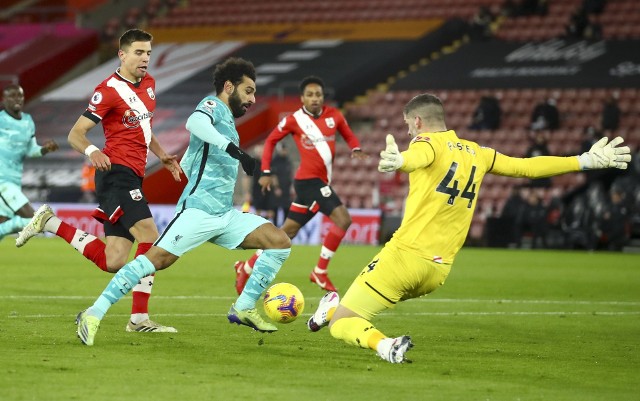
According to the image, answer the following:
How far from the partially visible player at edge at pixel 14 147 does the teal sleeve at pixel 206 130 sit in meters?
6.54

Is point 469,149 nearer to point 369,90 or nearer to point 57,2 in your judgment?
point 369,90

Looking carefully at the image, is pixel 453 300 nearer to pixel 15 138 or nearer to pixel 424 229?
pixel 424 229

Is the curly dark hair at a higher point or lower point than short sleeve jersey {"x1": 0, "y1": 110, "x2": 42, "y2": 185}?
higher

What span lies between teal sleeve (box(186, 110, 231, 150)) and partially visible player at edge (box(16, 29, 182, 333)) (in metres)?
0.94

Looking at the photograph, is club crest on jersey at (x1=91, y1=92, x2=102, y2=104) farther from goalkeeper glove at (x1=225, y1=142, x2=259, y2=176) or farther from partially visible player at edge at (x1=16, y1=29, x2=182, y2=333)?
goalkeeper glove at (x1=225, y1=142, x2=259, y2=176)

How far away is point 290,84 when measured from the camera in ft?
115

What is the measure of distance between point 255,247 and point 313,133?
559 centimetres

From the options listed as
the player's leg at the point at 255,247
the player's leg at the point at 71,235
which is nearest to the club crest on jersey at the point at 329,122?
the player's leg at the point at 71,235

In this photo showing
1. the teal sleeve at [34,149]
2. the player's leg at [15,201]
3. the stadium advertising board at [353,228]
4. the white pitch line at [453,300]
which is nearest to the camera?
the white pitch line at [453,300]

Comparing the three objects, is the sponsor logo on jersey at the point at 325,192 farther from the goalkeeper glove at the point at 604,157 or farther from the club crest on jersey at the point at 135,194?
the goalkeeper glove at the point at 604,157

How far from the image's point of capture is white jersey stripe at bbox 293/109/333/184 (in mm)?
15023

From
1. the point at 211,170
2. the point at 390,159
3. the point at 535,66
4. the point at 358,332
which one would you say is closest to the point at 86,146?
the point at 211,170

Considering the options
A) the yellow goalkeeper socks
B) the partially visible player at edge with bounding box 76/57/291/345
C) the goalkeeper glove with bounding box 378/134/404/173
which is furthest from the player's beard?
the goalkeeper glove with bounding box 378/134/404/173

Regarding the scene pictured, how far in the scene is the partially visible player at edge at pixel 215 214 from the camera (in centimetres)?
886
